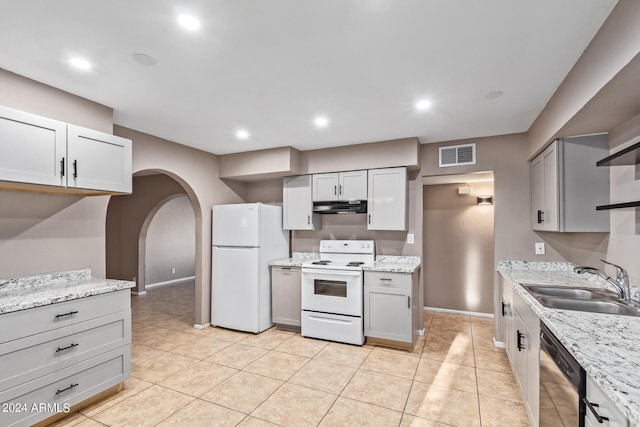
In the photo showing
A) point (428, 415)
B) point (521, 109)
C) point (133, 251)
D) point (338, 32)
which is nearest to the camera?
point (338, 32)

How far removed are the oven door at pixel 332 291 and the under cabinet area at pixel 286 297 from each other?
0.21 m

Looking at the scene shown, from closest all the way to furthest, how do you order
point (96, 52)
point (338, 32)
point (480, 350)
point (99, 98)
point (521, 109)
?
1. point (338, 32)
2. point (96, 52)
3. point (99, 98)
4. point (521, 109)
5. point (480, 350)

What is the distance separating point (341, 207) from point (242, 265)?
1.50 m

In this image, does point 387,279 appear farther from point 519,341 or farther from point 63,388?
point 63,388

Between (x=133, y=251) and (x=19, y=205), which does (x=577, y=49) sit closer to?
(x=19, y=205)

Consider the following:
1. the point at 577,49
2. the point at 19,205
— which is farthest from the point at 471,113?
the point at 19,205

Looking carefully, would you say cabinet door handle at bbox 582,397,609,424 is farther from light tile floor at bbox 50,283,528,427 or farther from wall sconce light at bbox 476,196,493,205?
wall sconce light at bbox 476,196,493,205

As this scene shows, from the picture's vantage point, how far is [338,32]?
1.74 metres

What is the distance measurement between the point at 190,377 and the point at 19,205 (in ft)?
6.44

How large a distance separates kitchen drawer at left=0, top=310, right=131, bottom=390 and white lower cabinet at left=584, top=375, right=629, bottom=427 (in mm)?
2926

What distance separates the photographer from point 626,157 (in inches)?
77.1

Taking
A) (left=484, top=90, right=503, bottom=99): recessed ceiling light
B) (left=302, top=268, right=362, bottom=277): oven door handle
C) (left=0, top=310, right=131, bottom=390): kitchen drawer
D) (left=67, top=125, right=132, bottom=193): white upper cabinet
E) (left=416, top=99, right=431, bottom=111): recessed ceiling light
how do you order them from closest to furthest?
(left=0, top=310, right=131, bottom=390): kitchen drawer → (left=67, top=125, right=132, bottom=193): white upper cabinet → (left=484, top=90, right=503, bottom=99): recessed ceiling light → (left=416, top=99, right=431, bottom=111): recessed ceiling light → (left=302, top=268, right=362, bottom=277): oven door handle

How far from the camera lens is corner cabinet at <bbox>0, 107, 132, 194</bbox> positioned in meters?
2.02

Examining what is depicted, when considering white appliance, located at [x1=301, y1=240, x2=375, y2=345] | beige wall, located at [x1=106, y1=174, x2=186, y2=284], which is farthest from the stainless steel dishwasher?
beige wall, located at [x1=106, y1=174, x2=186, y2=284]
